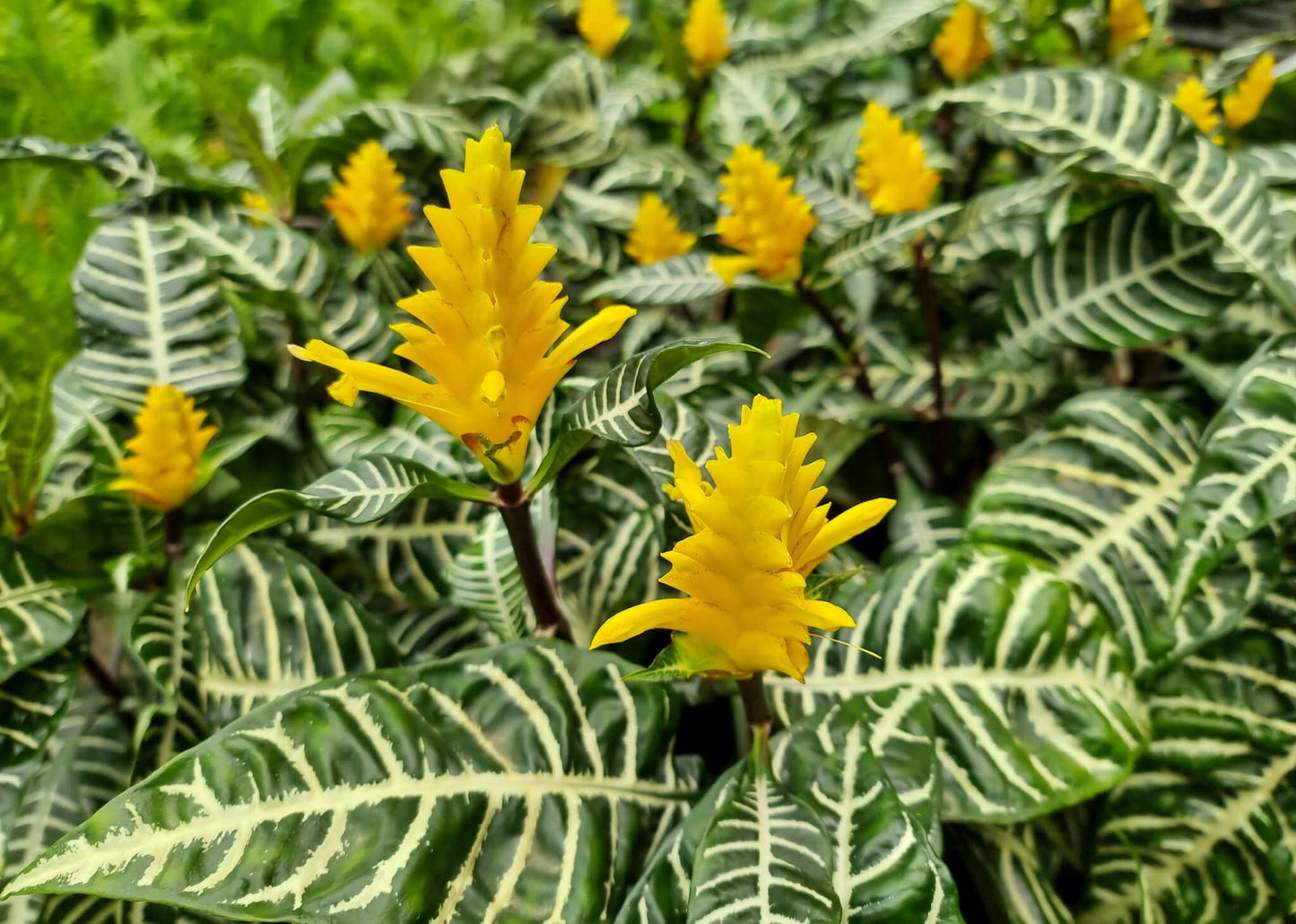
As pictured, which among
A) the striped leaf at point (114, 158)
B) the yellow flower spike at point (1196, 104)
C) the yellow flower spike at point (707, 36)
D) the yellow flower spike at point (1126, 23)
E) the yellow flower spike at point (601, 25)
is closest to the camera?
the striped leaf at point (114, 158)

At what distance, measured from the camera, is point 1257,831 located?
78 centimetres

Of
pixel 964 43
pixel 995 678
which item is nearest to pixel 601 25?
pixel 964 43

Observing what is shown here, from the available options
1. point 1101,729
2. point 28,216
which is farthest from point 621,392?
point 28,216

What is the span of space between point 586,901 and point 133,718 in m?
0.63

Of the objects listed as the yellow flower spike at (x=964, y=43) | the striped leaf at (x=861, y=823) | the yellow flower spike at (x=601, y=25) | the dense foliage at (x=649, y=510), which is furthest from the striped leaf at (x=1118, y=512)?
the yellow flower spike at (x=601, y=25)

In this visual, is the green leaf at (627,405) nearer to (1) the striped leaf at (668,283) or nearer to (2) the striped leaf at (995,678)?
(2) the striped leaf at (995,678)

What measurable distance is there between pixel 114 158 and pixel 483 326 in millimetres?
817

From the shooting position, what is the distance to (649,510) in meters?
0.90

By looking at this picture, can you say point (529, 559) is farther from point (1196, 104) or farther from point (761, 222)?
point (1196, 104)

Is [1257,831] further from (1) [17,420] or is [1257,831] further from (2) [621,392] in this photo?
(1) [17,420]

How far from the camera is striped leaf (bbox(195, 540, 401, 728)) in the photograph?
29.7 inches

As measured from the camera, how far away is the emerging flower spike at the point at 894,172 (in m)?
0.98

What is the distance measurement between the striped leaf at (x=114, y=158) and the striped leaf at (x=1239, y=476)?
1203 millimetres

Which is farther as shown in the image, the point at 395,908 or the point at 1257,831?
the point at 1257,831
